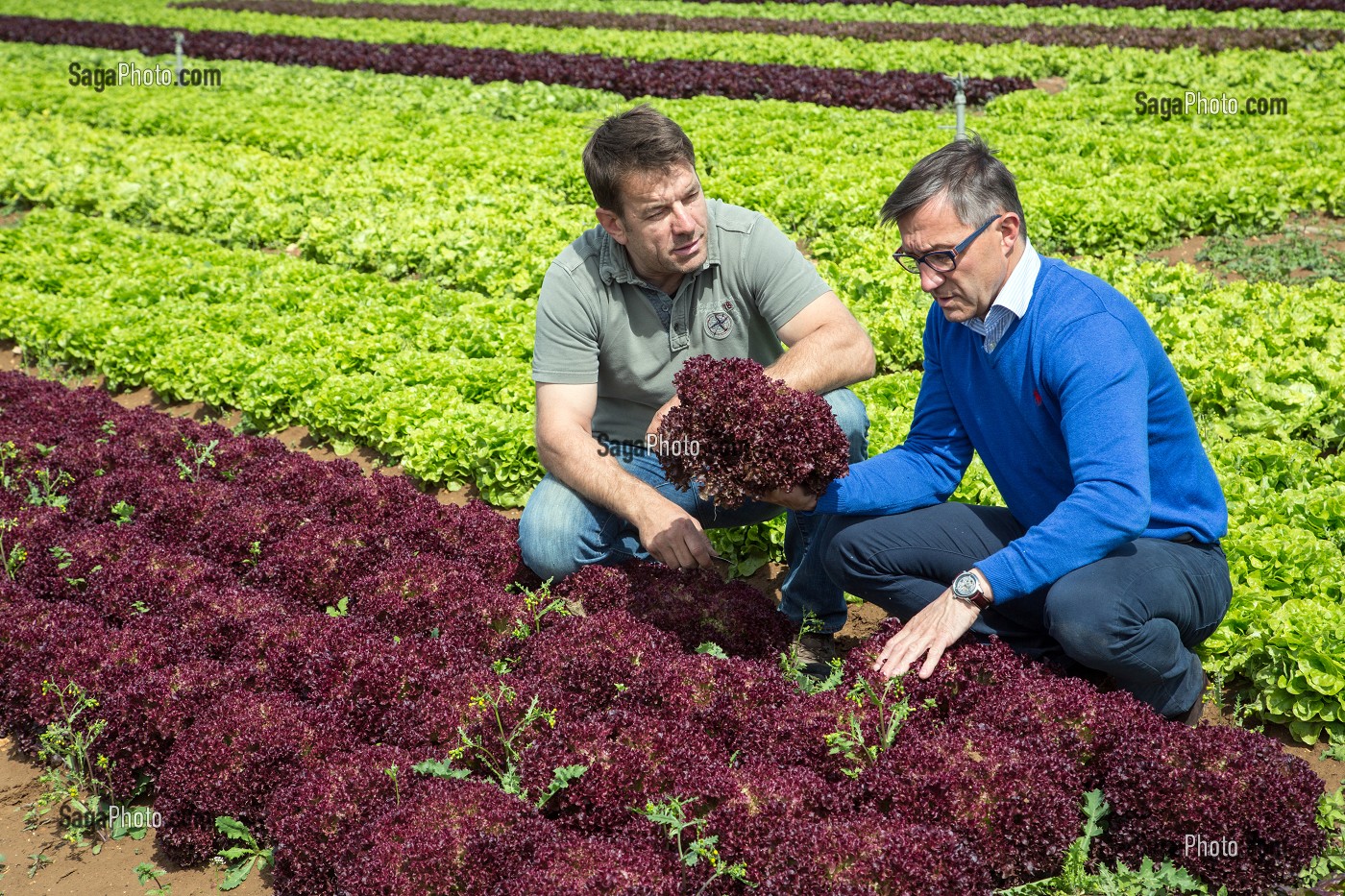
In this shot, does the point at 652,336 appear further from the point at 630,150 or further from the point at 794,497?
the point at 794,497

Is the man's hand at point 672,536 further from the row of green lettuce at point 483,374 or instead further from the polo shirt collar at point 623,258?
the row of green lettuce at point 483,374

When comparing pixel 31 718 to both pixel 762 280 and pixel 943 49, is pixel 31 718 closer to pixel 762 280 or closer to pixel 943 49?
pixel 762 280

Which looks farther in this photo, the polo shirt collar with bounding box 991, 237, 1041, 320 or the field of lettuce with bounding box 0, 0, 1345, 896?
the polo shirt collar with bounding box 991, 237, 1041, 320

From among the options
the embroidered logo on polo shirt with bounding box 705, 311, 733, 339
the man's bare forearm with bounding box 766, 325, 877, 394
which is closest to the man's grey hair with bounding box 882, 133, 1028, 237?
the man's bare forearm with bounding box 766, 325, 877, 394

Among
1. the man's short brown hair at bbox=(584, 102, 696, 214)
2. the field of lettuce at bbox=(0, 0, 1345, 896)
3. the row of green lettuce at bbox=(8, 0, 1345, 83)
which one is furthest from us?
the row of green lettuce at bbox=(8, 0, 1345, 83)

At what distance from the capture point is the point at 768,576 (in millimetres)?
5523

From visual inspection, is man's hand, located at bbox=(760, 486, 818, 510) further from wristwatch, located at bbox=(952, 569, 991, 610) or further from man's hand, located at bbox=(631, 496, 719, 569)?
wristwatch, located at bbox=(952, 569, 991, 610)

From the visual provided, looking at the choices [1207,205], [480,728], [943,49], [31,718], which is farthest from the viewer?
[943,49]

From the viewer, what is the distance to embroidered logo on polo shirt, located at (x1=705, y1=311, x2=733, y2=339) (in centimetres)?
486

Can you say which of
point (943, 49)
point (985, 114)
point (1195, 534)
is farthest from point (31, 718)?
point (943, 49)

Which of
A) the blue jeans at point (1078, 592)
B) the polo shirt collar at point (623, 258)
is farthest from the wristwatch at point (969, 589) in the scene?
the polo shirt collar at point (623, 258)

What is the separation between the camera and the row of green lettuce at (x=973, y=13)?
25019 mm

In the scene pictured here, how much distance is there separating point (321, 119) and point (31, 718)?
14156 millimetres

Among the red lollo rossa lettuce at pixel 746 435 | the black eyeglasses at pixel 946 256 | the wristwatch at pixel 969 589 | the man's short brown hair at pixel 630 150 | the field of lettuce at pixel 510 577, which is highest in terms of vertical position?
the man's short brown hair at pixel 630 150
